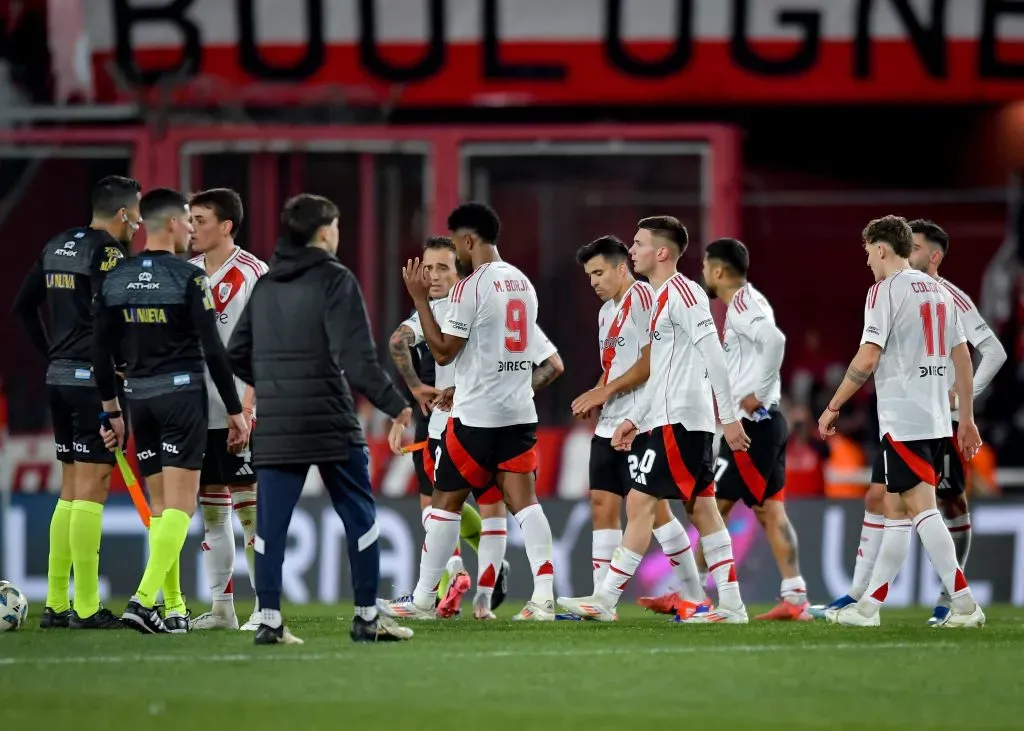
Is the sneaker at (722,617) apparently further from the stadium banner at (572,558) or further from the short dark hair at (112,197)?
the short dark hair at (112,197)

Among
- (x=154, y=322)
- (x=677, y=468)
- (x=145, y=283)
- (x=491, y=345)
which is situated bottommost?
(x=677, y=468)

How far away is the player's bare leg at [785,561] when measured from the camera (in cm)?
1002

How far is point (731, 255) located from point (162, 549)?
3839 millimetres

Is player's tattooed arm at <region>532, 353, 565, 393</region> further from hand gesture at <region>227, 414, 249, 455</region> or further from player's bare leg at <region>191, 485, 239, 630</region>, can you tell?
hand gesture at <region>227, 414, 249, 455</region>

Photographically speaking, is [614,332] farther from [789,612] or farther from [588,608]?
[789,612]

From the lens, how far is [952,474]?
9547mm

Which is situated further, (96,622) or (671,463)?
(671,463)

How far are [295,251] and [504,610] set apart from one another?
424cm

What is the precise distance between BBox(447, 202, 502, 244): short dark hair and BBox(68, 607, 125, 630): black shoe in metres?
2.52

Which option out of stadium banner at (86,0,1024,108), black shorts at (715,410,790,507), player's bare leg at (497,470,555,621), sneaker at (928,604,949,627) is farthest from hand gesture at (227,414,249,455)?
stadium banner at (86,0,1024,108)

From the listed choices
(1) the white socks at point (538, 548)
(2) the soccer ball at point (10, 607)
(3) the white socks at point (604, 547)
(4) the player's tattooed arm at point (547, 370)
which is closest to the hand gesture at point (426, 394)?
(4) the player's tattooed arm at point (547, 370)

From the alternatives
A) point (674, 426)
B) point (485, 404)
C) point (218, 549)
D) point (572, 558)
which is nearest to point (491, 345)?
point (485, 404)

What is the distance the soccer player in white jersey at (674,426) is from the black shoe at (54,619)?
2447 millimetres

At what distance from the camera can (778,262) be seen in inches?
818
